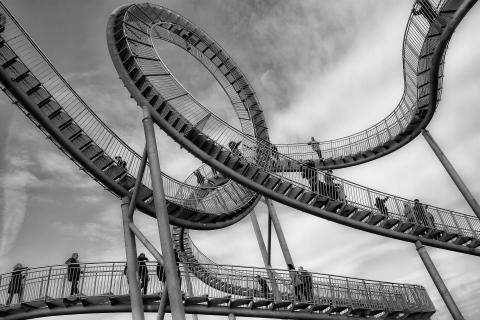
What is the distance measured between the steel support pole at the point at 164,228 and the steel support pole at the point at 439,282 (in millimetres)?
10744

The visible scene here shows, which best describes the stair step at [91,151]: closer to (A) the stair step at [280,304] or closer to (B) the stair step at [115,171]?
(B) the stair step at [115,171]

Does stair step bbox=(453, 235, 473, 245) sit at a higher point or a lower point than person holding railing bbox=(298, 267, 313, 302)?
higher

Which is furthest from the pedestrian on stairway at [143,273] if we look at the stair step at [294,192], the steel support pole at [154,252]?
the stair step at [294,192]

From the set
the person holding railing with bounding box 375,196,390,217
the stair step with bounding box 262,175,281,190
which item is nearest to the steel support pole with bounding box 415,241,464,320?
the person holding railing with bounding box 375,196,390,217

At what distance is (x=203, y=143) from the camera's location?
42.0ft

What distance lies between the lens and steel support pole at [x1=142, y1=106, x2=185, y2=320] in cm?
891

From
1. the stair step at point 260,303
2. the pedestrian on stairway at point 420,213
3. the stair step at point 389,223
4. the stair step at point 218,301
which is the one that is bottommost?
the stair step at point 260,303

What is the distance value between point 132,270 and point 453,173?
14117mm

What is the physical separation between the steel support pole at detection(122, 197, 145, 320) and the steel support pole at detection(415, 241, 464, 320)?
1138 cm

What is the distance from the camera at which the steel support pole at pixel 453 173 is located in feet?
51.2

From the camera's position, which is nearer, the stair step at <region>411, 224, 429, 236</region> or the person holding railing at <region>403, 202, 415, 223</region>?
the stair step at <region>411, 224, 429, 236</region>

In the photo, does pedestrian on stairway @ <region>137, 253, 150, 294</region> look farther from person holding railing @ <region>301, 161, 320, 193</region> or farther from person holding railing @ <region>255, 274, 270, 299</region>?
person holding railing @ <region>301, 161, 320, 193</region>

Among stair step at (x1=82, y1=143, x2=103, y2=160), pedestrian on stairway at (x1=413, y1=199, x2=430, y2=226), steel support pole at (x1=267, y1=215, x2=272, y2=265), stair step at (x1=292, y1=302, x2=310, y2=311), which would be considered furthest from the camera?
steel support pole at (x1=267, y1=215, x2=272, y2=265)

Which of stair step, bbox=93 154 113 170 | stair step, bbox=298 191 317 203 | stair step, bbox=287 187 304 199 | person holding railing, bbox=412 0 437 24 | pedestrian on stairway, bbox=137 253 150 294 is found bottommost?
pedestrian on stairway, bbox=137 253 150 294
